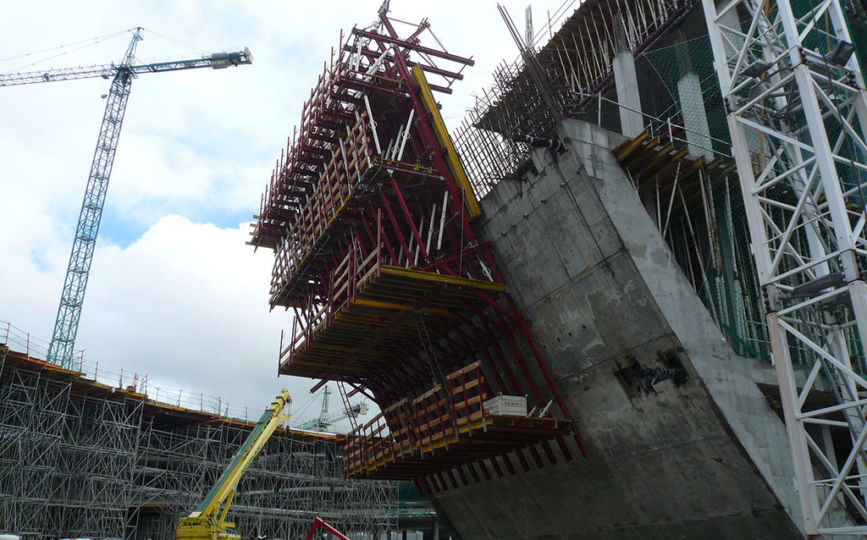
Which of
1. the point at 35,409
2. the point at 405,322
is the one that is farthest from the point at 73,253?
the point at 405,322

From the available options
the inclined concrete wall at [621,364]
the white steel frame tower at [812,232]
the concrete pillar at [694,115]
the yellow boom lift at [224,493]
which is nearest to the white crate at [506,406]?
the inclined concrete wall at [621,364]

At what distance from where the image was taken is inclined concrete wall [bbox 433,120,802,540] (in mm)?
15586

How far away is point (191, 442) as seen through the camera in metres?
47.7

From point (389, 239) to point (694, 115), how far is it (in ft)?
34.4

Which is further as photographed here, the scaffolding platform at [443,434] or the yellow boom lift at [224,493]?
the yellow boom lift at [224,493]

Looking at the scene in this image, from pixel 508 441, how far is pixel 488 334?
11.4 ft

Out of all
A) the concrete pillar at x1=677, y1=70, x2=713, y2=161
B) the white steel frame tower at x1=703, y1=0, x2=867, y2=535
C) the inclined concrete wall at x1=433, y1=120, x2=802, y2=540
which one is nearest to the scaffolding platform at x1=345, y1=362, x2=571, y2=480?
the inclined concrete wall at x1=433, y1=120, x2=802, y2=540

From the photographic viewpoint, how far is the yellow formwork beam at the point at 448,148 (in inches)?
831

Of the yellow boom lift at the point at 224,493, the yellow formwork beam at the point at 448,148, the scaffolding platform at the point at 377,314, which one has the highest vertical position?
the yellow formwork beam at the point at 448,148

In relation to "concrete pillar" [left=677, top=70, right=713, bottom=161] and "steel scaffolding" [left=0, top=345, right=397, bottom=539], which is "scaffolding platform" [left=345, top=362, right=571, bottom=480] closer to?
"concrete pillar" [left=677, top=70, right=713, bottom=161]

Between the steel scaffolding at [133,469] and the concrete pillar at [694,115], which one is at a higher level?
the concrete pillar at [694,115]

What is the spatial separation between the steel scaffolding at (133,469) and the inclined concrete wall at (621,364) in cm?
2762

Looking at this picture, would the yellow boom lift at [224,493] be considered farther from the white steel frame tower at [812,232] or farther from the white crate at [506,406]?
the white steel frame tower at [812,232]

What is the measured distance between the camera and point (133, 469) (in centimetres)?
4144
